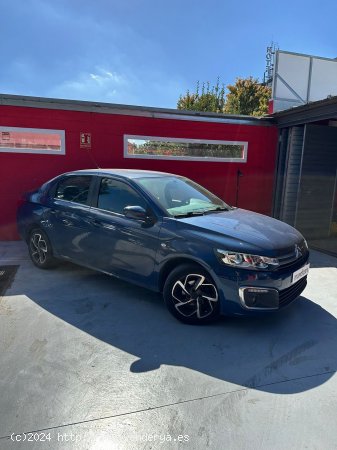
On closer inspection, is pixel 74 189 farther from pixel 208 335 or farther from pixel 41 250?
pixel 208 335

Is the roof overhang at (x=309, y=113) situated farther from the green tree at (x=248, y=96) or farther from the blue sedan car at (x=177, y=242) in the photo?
the green tree at (x=248, y=96)

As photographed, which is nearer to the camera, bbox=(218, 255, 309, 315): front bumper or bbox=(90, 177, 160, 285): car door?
bbox=(218, 255, 309, 315): front bumper

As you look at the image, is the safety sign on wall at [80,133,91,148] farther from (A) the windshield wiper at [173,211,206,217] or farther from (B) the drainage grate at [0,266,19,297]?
(A) the windshield wiper at [173,211,206,217]

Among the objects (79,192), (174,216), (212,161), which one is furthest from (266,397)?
(212,161)

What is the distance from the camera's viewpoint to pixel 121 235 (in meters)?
4.00

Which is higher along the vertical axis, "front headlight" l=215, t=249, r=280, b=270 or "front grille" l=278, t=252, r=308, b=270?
"front headlight" l=215, t=249, r=280, b=270

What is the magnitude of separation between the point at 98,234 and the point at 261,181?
5499mm

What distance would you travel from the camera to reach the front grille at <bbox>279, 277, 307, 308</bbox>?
3.44 m

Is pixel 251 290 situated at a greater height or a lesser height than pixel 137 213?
lesser

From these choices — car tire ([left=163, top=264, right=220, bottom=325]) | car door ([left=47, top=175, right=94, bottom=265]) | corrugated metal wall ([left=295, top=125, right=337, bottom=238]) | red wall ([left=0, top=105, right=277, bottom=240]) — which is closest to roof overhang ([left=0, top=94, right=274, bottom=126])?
red wall ([left=0, top=105, right=277, bottom=240])

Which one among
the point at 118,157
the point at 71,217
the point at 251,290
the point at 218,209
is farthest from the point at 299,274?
the point at 118,157

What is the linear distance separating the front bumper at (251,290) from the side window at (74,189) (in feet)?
7.32

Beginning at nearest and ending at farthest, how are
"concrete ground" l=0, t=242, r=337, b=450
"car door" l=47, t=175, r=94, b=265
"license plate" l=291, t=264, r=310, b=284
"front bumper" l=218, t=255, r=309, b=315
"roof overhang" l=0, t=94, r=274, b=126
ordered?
"concrete ground" l=0, t=242, r=337, b=450 < "front bumper" l=218, t=255, r=309, b=315 < "license plate" l=291, t=264, r=310, b=284 < "car door" l=47, t=175, r=94, b=265 < "roof overhang" l=0, t=94, r=274, b=126

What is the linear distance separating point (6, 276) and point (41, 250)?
58 centimetres
